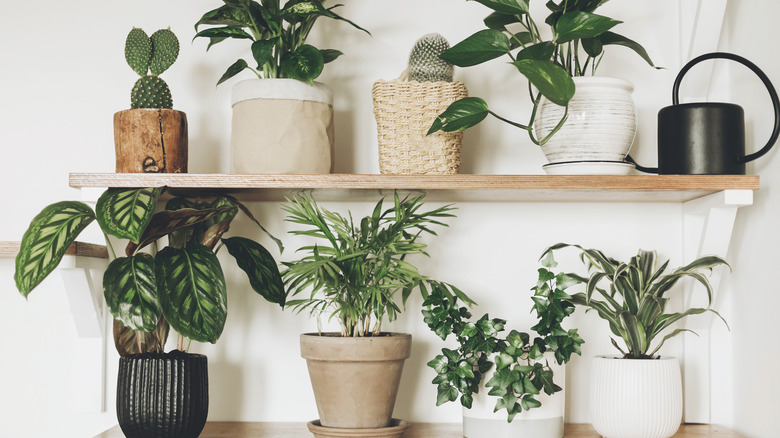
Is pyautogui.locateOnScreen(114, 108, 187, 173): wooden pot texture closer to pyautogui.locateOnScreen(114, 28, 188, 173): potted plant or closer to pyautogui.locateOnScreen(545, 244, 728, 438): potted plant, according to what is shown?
pyautogui.locateOnScreen(114, 28, 188, 173): potted plant

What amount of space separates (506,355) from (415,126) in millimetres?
415

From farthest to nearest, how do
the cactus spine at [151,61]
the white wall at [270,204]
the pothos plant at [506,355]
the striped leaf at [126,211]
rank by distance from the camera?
1. the white wall at [270,204]
2. the cactus spine at [151,61]
3. the pothos plant at [506,355]
4. the striped leaf at [126,211]

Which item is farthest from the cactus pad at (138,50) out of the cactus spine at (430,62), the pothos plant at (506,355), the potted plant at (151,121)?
the pothos plant at (506,355)

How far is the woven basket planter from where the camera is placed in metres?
1.24

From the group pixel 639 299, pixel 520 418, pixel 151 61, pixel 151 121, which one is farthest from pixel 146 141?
pixel 639 299

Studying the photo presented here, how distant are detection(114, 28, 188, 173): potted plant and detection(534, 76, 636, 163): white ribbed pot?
25.7 inches

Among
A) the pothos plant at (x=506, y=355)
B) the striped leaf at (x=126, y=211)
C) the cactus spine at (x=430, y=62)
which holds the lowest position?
the pothos plant at (x=506, y=355)

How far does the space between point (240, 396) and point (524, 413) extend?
571mm

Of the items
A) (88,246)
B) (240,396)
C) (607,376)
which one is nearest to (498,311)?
(607,376)

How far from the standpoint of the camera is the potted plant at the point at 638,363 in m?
1.19

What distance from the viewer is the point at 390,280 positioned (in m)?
1.27

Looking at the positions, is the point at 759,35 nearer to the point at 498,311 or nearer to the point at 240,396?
the point at 498,311

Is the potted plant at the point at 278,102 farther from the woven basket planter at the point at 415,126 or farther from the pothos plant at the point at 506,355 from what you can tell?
the pothos plant at the point at 506,355

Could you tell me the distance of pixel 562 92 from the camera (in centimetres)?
110
